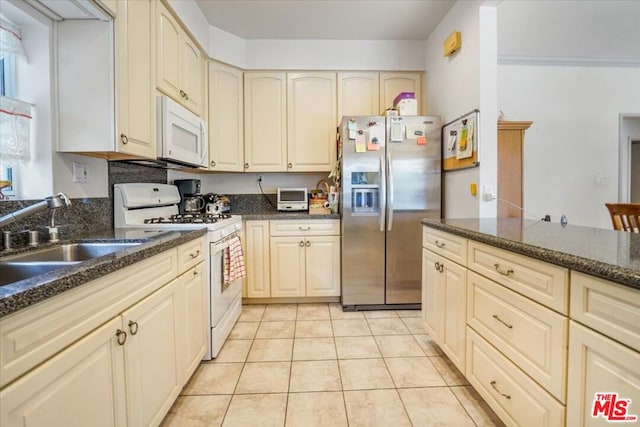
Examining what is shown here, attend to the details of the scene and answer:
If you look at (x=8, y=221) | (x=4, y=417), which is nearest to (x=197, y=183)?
(x=8, y=221)

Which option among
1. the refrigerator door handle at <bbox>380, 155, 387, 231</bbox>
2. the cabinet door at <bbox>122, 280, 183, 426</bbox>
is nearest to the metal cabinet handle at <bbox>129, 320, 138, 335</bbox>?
the cabinet door at <bbox>122, 280, 183, 426</bbox>

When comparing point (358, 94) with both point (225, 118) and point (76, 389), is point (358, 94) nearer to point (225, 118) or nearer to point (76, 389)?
point (225, 118)

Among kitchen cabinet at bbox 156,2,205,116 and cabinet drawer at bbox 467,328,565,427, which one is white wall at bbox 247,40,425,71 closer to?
kitchen cabinet at bbox 156,2,205,116

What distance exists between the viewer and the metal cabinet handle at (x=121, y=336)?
102cm

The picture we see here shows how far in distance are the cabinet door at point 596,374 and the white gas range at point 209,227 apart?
5.84 feet

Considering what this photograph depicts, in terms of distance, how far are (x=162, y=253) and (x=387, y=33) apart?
9.38ft

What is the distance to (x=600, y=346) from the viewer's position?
0.84 m

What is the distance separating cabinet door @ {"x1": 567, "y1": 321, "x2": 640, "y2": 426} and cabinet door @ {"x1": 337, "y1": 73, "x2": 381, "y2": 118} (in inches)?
105

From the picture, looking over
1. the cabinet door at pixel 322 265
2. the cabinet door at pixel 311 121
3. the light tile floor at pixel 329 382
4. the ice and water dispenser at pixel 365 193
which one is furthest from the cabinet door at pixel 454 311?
the cabinet door at pixel 311 121

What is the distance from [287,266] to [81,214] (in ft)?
5.48

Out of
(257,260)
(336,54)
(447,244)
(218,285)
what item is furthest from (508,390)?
(336,54)

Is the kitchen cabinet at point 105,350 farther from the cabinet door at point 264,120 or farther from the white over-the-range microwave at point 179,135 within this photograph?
the cabinet door at point 264,120

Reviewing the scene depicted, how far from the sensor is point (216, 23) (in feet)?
9.18

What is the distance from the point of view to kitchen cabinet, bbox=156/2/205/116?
6.38 feet
